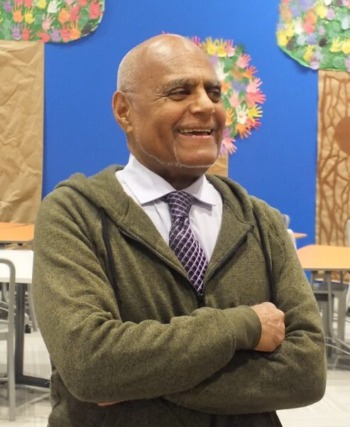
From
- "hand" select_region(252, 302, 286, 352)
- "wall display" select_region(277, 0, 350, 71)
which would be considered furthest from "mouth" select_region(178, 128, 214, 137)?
"wall display" select_region(277, 0, 350, 71)

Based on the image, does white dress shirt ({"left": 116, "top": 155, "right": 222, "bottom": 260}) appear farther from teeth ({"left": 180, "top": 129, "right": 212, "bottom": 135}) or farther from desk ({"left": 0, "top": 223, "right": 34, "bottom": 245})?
desk ({"left": 0, "top": 223, "right": 34, "bottom": 245})

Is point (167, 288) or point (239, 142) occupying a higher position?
point (167, 288)

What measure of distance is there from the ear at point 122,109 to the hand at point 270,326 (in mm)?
451

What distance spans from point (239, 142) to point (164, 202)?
4.95 metres

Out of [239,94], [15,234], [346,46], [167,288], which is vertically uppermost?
[346,46]

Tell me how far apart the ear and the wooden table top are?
8.47ft

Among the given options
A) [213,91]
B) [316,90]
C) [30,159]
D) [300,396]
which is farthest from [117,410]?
[316,90]

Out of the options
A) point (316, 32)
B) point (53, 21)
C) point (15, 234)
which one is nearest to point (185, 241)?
point (15, 234)

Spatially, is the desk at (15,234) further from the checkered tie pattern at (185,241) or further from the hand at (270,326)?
the hand at (270,326)

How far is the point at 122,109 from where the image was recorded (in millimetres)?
1439

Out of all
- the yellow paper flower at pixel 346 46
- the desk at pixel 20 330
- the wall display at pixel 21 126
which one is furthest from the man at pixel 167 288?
the yellow paper flower at pixel 346 46

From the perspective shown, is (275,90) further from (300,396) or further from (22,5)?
(300,396)

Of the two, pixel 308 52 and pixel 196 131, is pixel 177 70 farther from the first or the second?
pixel 308 52

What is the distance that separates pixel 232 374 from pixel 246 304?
0.53 ft
